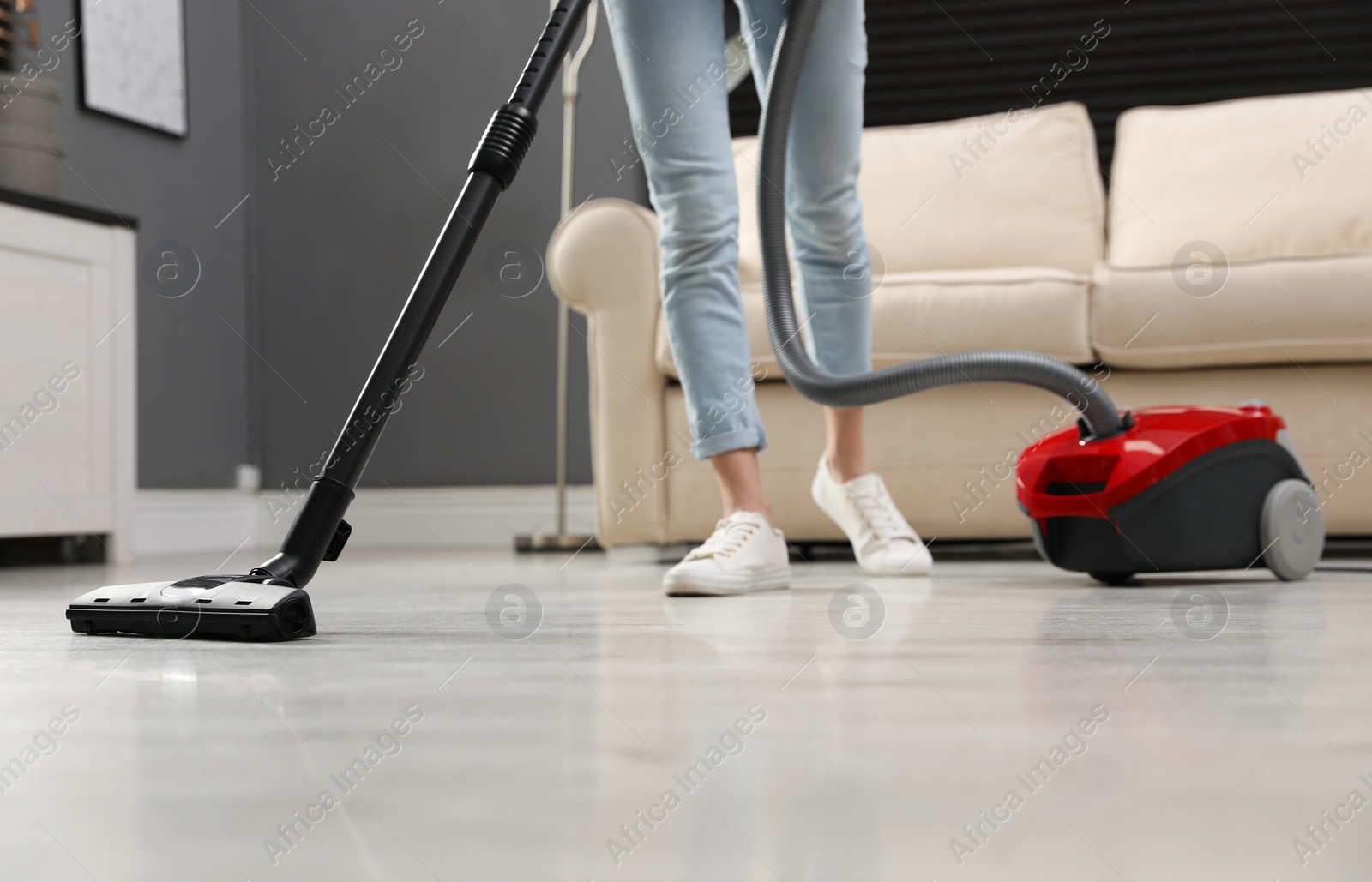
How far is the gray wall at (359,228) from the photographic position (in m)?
3.25

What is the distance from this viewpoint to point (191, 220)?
3.18m

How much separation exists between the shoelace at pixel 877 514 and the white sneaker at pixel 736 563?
0.23 m

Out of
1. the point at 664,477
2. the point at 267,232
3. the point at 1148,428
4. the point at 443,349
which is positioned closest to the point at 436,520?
the point at 443,349

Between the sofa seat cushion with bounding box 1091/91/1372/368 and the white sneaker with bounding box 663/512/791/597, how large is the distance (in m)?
0.89

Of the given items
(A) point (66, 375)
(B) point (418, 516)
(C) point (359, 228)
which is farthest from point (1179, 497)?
(C) point (359, 228)

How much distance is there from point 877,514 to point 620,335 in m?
0.72

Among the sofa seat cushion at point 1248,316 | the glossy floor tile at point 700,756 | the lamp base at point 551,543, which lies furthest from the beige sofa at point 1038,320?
the glossy floor tile at point 700,756

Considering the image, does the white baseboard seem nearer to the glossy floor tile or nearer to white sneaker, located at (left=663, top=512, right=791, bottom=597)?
white sneaker, located at (left=663, top=512, right=791, bottom=597)

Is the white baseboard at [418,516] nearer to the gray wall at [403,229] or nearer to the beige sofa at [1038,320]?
the gray wall at [403,229]

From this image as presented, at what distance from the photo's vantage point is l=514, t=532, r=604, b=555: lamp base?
107 inches

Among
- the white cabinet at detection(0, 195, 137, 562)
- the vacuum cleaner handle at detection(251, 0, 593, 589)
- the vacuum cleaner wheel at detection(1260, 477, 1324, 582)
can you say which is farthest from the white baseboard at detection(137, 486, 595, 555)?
the vacuum cleaner handle at detection(251, 0, 593, 589)

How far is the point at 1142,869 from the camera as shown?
36cm

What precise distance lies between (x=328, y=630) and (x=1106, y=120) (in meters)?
2.94

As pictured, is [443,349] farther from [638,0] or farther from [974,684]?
[974,684]
